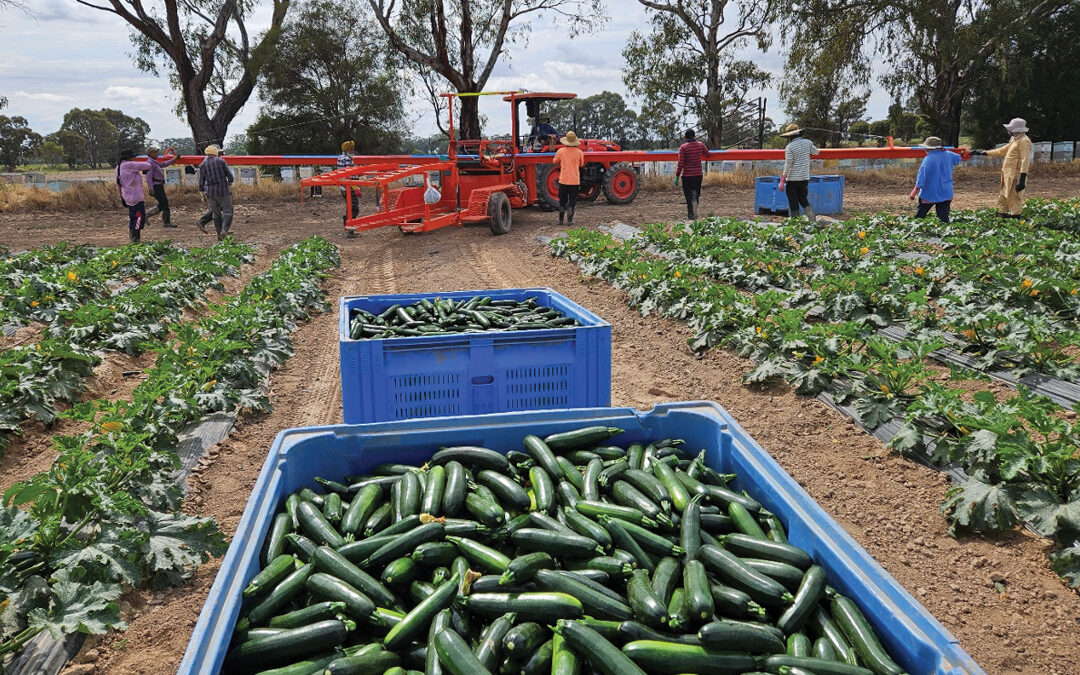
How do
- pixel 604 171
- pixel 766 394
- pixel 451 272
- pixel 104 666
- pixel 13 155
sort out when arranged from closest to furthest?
pixel 104 666, pixel 766 394, pixel 451 272, pixel 604 171, pixel 13 155

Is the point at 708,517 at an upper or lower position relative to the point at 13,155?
lower

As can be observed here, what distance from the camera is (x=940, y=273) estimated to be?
8938 mm

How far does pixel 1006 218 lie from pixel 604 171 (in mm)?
11075

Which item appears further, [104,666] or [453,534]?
[104,666]

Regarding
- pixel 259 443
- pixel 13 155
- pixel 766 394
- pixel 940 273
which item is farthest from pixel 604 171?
pixel 13 155

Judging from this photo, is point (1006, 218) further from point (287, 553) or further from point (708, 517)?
point (287, 553)

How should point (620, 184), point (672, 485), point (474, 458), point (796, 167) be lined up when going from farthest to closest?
point (620, 184), point (796, 167), point (474, 458), point (672, 485)

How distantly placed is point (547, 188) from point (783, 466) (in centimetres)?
1480

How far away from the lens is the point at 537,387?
4828 mm

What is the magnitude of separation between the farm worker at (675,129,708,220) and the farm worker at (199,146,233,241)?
9943mm

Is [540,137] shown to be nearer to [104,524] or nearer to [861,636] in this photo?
[104,524]

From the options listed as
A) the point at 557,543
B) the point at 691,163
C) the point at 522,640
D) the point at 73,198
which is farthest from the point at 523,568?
the point at 73,198

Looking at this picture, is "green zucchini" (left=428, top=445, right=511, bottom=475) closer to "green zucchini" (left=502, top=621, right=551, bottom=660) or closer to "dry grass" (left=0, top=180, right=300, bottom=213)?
"green zucchini" (left=502, top=621, right=551, bottom=660)

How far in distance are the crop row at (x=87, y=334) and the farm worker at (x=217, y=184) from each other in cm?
378
